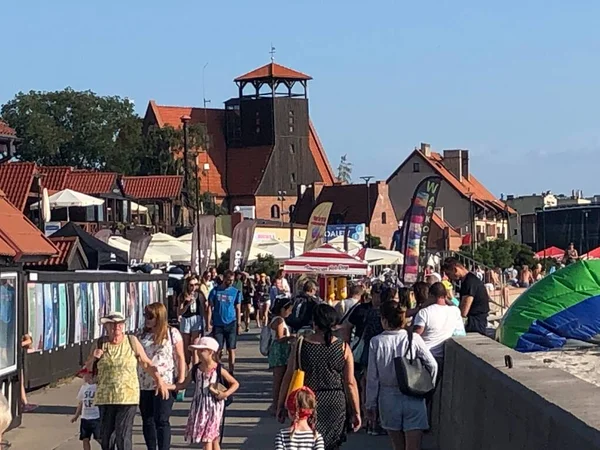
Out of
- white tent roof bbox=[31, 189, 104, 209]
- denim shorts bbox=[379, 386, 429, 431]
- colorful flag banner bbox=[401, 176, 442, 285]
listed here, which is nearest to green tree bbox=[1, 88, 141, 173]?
white tent roof bbox=[31, 189, 104, 209]

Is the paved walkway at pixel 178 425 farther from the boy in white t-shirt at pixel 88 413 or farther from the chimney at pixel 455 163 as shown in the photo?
the chimney at pixel 455 163

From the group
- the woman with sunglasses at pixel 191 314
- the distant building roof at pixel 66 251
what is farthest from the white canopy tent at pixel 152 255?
the woman with sunglasses at pixel 191 314

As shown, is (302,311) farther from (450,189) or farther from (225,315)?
(450,189)

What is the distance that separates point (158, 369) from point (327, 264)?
1454cm

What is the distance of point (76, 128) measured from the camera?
10106cm

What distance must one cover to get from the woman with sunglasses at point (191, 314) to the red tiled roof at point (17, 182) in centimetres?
2946

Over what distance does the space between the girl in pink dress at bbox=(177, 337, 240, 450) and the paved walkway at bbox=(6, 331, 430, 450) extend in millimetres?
2389

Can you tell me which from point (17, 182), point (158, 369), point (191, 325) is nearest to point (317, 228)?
point (191, 325)

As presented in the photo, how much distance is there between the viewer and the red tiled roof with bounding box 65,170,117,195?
69.8 metres

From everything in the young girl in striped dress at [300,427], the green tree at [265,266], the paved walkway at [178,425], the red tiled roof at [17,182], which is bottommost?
the paved walkway at [178,425]

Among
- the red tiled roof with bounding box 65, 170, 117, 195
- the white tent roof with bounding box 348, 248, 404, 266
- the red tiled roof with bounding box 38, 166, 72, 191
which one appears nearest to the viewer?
the white tent roof with bounding box 348, 248, 404, 266

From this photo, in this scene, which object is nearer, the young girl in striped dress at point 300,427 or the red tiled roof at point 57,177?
the young girl in striped dress at point 300,427

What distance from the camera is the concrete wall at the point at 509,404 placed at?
5.65 meters

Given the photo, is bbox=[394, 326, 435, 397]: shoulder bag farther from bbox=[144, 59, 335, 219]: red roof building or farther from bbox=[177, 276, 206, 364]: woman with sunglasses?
bbox=[144, 59, 335, 219]: red roof building
